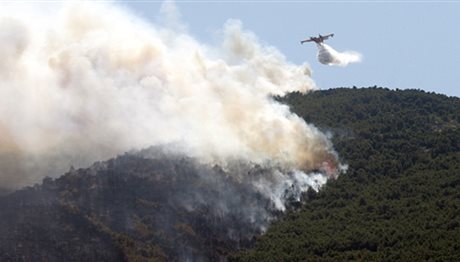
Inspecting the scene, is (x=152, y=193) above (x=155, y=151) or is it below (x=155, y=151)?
below

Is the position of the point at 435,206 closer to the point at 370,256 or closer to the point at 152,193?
the point at 370,256

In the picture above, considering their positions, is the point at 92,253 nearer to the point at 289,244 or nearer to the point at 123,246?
the point at 123,246

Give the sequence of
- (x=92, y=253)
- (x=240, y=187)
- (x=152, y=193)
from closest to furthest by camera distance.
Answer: (x=92, y=253)
(x=152, y=193)
(x=240, y=187)

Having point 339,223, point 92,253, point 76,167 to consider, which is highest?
point 76,167

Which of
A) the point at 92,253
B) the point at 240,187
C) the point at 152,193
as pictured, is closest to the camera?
the point at 92,253

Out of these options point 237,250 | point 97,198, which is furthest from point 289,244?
point 97,198

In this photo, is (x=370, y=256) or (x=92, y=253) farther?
(x=370, y=256)

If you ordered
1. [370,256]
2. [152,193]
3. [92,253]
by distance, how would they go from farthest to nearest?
[152,193], [370,256], [92,253]

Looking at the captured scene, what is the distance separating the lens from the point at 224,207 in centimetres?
18462

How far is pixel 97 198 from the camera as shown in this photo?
17438cm

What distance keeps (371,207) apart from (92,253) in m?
66.7

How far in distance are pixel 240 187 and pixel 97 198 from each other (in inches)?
1348

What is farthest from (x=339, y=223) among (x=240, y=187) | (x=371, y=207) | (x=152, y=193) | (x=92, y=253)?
(x=92, y=253)

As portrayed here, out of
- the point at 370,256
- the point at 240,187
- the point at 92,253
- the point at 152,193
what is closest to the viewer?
the point at 92,253
